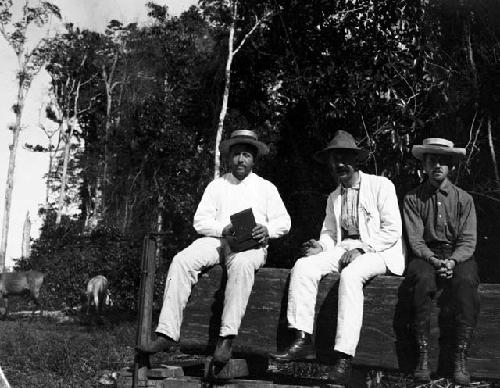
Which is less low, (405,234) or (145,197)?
(145,197)

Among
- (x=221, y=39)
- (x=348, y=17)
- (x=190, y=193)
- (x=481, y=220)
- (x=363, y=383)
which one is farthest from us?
(x=190, y=193)

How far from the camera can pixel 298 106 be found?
50.1 feet

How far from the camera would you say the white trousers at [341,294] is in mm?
4422

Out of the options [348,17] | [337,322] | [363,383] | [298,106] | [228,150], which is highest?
[348,17]

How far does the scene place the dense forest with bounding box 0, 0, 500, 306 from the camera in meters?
11.0

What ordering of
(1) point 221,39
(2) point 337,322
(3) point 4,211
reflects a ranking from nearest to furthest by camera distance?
1. (2) point 337,322
2. (1) point 221,39
3. (3) point 4,211

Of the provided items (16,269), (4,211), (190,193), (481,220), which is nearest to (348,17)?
(481,220)

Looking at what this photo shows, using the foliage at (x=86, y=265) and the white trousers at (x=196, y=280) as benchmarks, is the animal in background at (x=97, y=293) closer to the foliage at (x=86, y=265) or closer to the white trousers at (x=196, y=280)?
the foliage at (x=86, y=265)

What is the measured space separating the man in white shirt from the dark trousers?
1146 millimetres

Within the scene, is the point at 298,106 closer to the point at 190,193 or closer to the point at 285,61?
the point at 285,61

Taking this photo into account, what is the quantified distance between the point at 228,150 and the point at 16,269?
2641 centimetres

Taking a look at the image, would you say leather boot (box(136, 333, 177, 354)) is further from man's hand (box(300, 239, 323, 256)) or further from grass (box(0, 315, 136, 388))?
grass (box(0, 315, 136, 388))

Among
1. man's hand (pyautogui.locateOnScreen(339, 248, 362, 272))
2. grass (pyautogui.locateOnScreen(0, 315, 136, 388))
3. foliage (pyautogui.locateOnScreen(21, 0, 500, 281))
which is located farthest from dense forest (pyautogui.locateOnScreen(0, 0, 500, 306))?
grass (pyautogui.locateOnScreen(0, 315, 136, 388))

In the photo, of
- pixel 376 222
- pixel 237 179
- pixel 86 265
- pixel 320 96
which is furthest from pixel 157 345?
pixel 86 265
